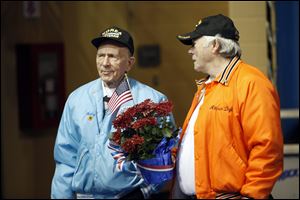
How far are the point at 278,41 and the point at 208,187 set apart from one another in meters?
3.04

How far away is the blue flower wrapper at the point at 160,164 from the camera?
3.18 metres

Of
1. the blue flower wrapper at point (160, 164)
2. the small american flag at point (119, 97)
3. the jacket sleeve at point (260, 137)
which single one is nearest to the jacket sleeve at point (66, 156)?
the small american flag at point (119, 97)

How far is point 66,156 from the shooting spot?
3.71 m

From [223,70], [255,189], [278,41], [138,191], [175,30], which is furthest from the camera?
[175,30]

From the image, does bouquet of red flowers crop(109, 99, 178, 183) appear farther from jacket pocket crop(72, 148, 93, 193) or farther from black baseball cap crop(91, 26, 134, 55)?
black baseball cap crop(91, 26, 134, 55)

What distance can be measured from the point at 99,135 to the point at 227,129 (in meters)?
0.82

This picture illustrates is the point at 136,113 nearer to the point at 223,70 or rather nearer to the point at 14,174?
the point at 223,70

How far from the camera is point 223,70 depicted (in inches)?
128

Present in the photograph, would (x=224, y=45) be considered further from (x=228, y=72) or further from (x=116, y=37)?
(x=116, y=37)

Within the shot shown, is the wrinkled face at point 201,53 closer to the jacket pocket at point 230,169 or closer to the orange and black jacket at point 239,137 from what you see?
the orange and black jacket at point 239,137

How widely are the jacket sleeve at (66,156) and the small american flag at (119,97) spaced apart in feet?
0.89

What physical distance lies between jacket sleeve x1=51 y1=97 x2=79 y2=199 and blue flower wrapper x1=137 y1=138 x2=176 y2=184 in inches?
24.1

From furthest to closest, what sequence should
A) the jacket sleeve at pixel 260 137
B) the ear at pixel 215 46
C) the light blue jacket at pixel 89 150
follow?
the light blue jacket at pixel 89 150, the ear at pixel 215 46, the jacket sleeve at pixel 260 137

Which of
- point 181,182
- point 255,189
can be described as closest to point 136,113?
A: point 181,182
